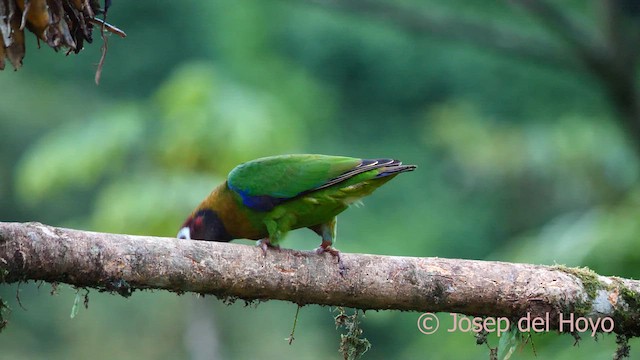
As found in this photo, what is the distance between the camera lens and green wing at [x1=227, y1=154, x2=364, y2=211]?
4891 mm

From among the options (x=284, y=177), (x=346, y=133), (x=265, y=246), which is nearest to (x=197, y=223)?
(x=284, y=177)

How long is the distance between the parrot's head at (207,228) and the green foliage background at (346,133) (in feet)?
13.8

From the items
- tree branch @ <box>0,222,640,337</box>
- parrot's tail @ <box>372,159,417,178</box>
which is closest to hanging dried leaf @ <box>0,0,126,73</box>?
tree branch @ <box>0,222,640,337</box>

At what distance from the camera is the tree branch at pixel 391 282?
3.94 m

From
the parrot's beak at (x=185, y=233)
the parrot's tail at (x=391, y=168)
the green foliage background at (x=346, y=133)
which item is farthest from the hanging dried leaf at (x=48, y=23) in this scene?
the green foliage background at (x=346, y=133)

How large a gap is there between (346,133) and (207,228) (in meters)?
8.33

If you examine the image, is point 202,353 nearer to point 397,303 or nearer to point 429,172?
point 397,303

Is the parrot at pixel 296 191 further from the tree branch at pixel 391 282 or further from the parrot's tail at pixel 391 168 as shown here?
the tree branch at pixel 391 282

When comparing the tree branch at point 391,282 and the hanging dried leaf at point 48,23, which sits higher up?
the hanging dried leaf at point 48,23

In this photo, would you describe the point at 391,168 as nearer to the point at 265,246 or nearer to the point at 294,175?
the point at 294,175

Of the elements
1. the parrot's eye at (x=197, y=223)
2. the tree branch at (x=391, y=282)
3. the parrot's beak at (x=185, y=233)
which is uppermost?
the parrot's eye at (x=197, y=223)

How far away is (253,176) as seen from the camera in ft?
16.6

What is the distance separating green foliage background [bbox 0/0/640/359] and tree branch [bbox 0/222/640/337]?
17.6ft

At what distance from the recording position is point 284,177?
195 inches
